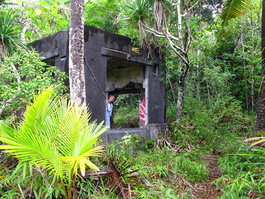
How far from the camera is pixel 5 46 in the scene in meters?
5.07

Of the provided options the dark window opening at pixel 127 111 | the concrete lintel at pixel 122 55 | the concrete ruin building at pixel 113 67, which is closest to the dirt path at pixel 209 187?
the concrete ruin building at pixel 113 67

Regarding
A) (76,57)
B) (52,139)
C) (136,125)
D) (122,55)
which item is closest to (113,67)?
(122,55)

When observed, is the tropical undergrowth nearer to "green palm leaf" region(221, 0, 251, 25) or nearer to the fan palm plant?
the fan palm plant

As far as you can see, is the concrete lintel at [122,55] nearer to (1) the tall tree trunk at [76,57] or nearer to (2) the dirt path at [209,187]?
(1) the tall tree trunk at [76,57]

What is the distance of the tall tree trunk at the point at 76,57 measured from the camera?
13.8 ft

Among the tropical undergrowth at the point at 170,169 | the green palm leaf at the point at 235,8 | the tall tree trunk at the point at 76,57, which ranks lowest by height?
the tropical undergrowth at the point at 170,169

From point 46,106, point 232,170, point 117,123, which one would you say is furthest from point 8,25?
point 117,123

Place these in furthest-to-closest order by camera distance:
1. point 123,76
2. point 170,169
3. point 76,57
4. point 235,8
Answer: point 123,76 < point 235,8 < point 170,169 < point 76,57

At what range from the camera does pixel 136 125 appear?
34.0 feet

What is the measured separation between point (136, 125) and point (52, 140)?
7.82 meters

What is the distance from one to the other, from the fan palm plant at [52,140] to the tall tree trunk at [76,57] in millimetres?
1177

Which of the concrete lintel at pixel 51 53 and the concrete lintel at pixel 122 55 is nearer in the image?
the concrete lintel at pixel 51 53

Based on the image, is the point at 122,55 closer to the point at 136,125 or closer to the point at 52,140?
the point at 52,140

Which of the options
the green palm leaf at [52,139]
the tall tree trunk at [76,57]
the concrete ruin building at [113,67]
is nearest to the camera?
the green palm leaf at [52,139]
